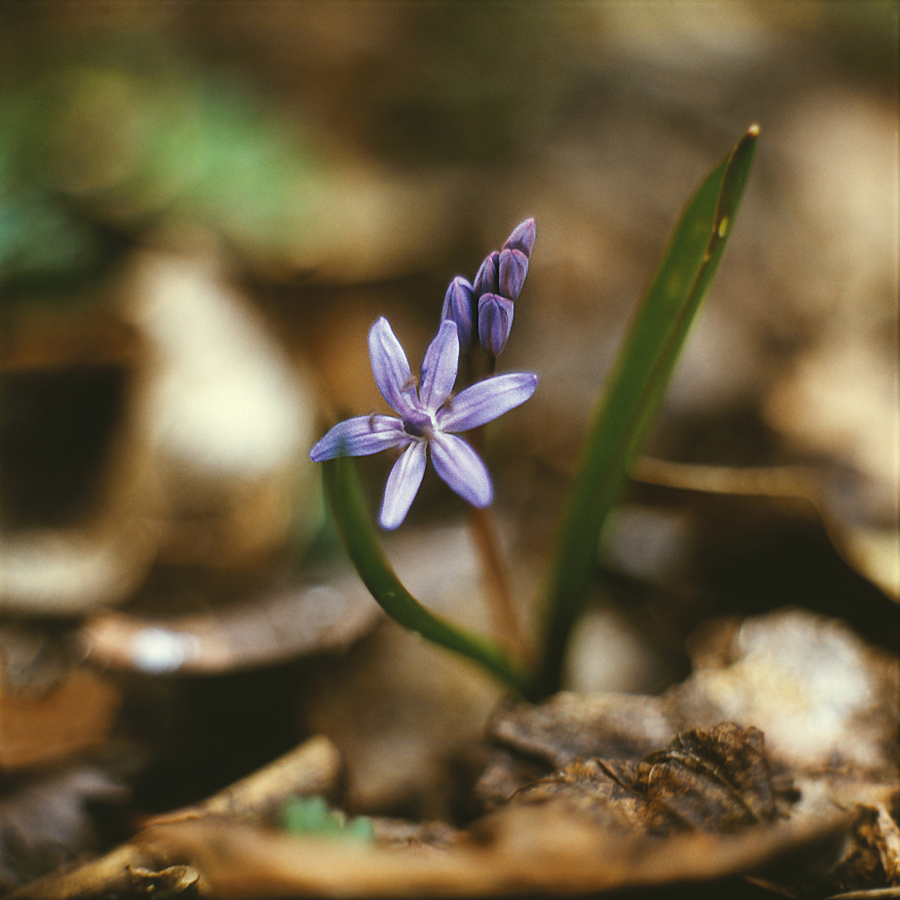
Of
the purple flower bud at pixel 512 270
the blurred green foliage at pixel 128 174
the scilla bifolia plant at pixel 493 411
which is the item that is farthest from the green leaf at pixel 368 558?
the blurred green foliage at pixel 128 174

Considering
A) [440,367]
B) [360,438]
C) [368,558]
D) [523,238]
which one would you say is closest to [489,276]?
[523,238]

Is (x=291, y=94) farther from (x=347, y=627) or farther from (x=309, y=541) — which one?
(x=347, y=627)

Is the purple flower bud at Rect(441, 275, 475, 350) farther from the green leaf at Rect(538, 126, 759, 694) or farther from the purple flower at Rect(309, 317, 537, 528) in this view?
the green leaf at Rect(538, 126, 759, 694)

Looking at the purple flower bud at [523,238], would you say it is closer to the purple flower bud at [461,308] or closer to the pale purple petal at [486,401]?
the purple flower bud at [461,308]

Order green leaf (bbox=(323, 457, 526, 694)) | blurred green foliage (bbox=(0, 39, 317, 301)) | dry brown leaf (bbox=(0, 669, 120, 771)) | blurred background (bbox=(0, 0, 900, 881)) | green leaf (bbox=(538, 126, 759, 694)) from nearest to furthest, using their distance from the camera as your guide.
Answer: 1. green leaf (bbox=(323, 457, 526, 694))
2. green leaf (bbox=(538, 126, 759, 694))
3. dry brown leaf (bbox=(0, 669, 120, 771))
4. blurred background (bbox=(0, 0, 900, 881))
5. blurred green foliage (bbox=(0, 39, 317, 301))

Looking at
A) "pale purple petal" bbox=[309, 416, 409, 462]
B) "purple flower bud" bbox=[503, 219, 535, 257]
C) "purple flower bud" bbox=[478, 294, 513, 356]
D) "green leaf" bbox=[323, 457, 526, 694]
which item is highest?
"purple flower bud" bbox=[503, 219, 535, 257]

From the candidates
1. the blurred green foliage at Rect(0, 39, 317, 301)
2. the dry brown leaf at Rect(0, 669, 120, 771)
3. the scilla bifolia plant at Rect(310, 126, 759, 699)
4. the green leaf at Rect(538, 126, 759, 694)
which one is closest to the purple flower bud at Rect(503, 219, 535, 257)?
the scilla bifolia plant at Rect(310, 126, 759, 699)
